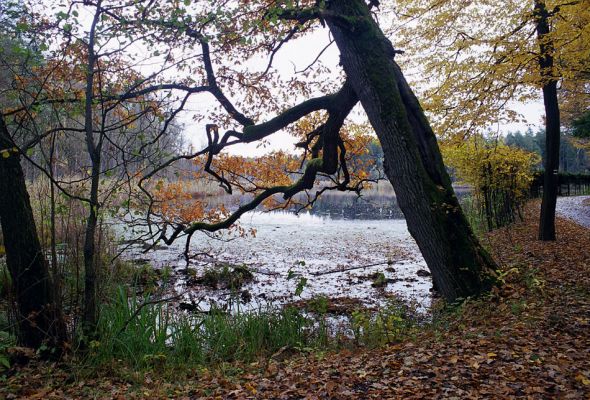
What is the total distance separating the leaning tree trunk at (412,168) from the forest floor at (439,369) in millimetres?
418

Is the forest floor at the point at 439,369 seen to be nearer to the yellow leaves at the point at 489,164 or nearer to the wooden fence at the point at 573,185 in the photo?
the yellow leaves at the point at 489,164

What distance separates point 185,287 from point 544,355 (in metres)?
7.46

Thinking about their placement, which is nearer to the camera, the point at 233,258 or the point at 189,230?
the point at 189,230

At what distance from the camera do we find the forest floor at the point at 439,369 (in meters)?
3.37

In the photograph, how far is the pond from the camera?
346 inches

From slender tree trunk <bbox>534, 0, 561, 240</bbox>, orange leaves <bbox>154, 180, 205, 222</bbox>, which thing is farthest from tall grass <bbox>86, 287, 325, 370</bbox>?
slender tree trunk <bbox>534, 0, 561, 240</bbox>

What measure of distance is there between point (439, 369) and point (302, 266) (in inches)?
335

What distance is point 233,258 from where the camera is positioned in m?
13.5

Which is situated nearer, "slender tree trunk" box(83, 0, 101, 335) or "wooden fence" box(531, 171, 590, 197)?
"slender tree trunk" box(83, 0, 101, 335)

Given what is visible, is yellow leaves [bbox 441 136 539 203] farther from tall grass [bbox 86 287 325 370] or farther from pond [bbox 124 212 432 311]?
tall grass [bbox 86 287 325 370]

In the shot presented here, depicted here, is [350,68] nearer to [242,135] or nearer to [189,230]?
[242,135]

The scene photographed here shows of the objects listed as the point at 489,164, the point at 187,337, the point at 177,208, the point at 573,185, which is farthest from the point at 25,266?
the point at 573,185

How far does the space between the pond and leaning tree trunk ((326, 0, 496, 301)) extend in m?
2.29

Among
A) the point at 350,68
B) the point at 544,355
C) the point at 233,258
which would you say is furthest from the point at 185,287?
the point at 544,355
